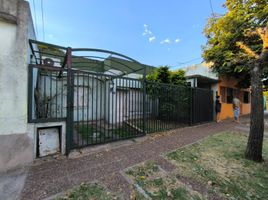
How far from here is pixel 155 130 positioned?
6367 mm

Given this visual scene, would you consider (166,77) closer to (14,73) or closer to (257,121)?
(257,121)

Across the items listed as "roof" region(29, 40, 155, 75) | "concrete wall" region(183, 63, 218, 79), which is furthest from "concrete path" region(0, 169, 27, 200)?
"concrete wall" region(183, 63, 218, 79)

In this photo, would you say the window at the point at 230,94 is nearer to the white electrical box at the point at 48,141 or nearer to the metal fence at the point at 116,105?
the metal fence at the point at 116,105

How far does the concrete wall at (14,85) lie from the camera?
9.86ft

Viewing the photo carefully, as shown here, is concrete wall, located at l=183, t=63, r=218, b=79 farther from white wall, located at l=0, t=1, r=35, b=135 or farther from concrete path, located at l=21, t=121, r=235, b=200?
white wall, located at l=0, t=1, r=35, b=135

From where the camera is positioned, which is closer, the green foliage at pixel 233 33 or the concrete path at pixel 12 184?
the concrete path at pixel 12 184

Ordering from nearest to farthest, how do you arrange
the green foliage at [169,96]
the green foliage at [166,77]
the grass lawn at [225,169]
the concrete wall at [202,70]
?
the grass lawn at [225,169], the green foliage at [169,96], the green foliage at [166,77], the concrete wall at [202,70]

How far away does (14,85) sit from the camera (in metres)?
3.11

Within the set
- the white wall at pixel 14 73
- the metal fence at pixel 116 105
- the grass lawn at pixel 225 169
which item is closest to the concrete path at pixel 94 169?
the grass lawn at pixel 225 169

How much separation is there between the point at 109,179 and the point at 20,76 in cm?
294

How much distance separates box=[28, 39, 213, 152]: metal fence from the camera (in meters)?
4.41

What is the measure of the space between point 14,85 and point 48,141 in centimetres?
158

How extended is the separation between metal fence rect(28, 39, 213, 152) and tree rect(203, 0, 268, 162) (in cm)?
271

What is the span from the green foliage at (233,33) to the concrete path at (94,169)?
5979 millimetres
